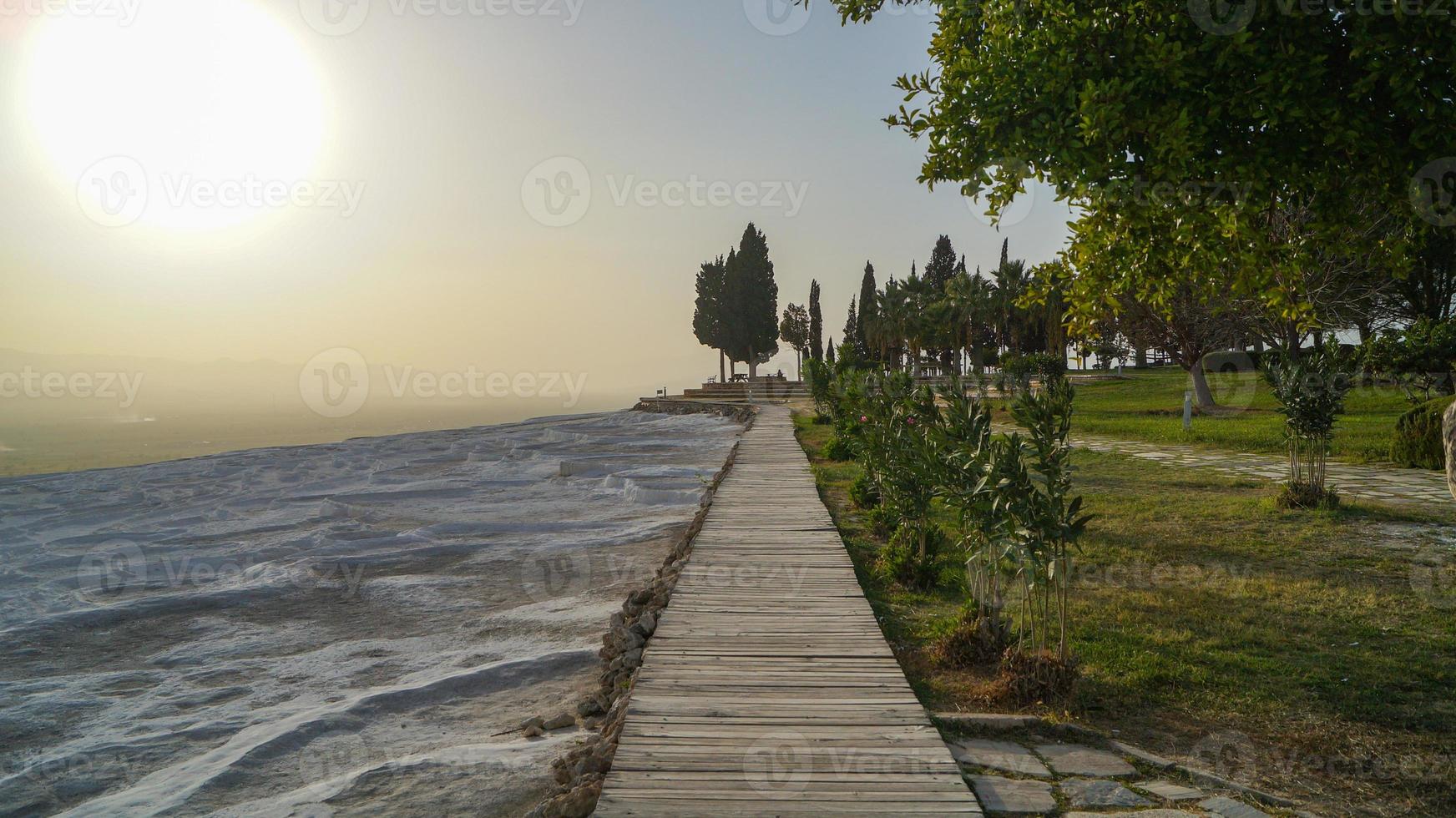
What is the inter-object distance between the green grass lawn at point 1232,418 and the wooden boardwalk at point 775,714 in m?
13.8

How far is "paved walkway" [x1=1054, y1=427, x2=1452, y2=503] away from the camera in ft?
37.9

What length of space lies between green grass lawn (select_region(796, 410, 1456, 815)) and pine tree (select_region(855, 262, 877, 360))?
220 ft

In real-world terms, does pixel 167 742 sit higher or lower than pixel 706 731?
lower

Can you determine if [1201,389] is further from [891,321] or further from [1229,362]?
[891,321]

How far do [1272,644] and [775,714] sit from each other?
4.15 metres

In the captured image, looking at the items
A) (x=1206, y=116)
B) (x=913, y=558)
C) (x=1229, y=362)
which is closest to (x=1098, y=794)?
(x=1206, y=116)

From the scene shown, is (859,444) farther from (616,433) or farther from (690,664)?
(616,433)

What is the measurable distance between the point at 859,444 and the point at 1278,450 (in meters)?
10.4

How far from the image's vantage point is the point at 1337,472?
1389cm

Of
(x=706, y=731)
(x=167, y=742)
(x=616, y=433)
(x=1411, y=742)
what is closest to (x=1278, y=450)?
(x=1411, y=742)

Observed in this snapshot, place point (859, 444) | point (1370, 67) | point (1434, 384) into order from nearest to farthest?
1. point (1370, 67)
2. point (859, 444)
3. point (1434, 384)

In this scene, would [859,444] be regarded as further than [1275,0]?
Yes

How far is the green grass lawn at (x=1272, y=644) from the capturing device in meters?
4.38

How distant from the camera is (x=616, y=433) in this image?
37.3 m
